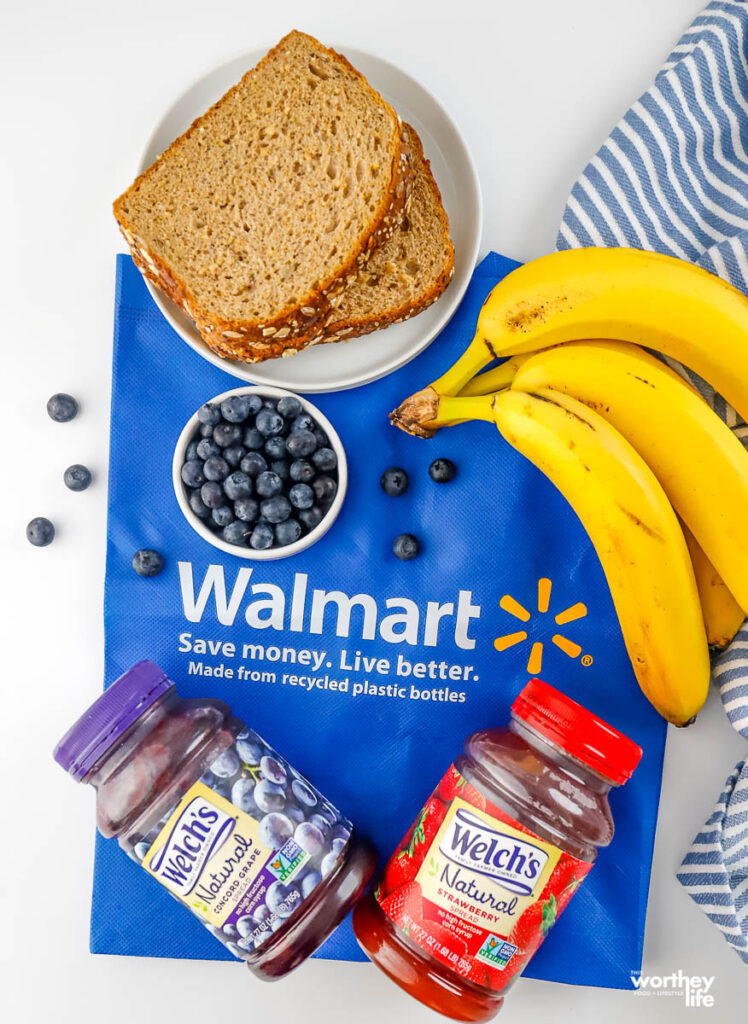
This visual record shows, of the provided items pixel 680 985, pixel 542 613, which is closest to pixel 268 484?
pixel 542 613

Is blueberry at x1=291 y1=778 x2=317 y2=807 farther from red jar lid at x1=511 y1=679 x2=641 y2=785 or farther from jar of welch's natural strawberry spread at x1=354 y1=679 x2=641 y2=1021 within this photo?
red jar lid at x1=511 y1=679 x2=641 y2=785

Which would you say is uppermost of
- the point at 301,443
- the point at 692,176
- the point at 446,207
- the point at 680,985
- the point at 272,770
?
the point at 692,176

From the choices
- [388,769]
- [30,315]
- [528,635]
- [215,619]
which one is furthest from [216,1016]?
[30,315]

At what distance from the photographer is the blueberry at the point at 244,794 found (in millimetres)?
801

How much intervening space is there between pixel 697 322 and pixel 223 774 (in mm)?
685

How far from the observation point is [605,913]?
94 cm

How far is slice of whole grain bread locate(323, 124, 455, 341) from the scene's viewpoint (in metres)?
0.85

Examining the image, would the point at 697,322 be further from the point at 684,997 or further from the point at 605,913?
the point at 684,997

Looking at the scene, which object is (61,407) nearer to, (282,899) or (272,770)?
(272,770)

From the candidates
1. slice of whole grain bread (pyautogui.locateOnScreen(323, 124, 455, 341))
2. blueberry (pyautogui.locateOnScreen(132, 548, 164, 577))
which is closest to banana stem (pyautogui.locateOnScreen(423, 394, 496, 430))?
slice of whole grain bread (pyautogui.locateOnScreen(323, 124, 455, 341))

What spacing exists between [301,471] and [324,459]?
1.2 inches

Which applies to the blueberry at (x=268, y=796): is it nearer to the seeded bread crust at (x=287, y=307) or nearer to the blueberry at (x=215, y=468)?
the blueberry at (x=215, y=468)

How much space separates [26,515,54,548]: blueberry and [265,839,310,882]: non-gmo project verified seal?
1.56 ft

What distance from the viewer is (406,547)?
Result: 93cm
